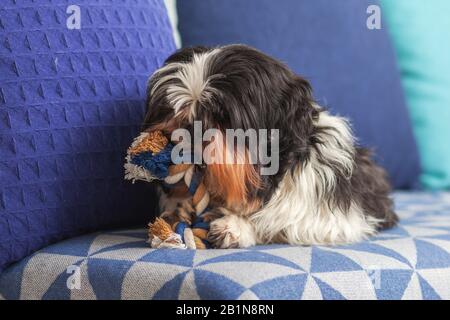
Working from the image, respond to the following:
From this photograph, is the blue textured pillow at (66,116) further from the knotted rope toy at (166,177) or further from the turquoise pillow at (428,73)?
the turquoise pillow at (428,73)

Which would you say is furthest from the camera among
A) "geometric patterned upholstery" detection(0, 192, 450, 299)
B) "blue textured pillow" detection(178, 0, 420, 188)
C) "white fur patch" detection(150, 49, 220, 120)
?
"blue textured pillow" detection(178, 0, 420, 188)

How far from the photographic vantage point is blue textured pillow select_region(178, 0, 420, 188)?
7.47ft

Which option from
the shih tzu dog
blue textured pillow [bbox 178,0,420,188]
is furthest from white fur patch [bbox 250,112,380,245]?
blue textured pillow [bbox 178,0,420,188]

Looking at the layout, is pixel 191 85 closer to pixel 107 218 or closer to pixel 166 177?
pixel 166 177

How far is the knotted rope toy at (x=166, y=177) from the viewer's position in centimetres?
151

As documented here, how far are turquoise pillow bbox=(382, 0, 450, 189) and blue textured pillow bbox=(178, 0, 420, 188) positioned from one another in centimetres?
8

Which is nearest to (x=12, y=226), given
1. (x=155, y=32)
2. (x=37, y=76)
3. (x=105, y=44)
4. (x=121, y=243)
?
(x=121, y=243)

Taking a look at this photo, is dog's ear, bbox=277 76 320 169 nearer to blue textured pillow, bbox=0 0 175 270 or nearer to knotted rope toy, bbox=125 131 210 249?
knotted rope toy, bbox=125 131 210 249

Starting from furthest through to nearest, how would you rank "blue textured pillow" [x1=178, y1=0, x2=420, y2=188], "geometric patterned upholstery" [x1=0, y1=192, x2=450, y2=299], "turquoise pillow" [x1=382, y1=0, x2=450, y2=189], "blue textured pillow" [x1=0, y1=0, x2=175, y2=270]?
1. "turquoise pillow" [x1=382, y1=0, x2=450, y2=189]
2. "blue textured pillow" [x1=178, y1=0, x2=420, y2=188]
3. "blue textured pillow" [x1=0, y1=0, x2=175, y2=270]
4. "geometric patterned upholstery" [x1=0, y1=192, x2=450, y2=299]

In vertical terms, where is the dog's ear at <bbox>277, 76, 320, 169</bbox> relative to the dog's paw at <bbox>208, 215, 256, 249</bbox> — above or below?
above

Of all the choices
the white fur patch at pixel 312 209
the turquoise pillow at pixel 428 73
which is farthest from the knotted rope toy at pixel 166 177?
the turquoise pillow at pixel 428 73

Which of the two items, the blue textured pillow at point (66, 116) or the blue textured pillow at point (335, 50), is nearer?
the blue textured pillow at point (66, 116)

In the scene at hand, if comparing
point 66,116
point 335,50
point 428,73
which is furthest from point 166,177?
point 428,73
